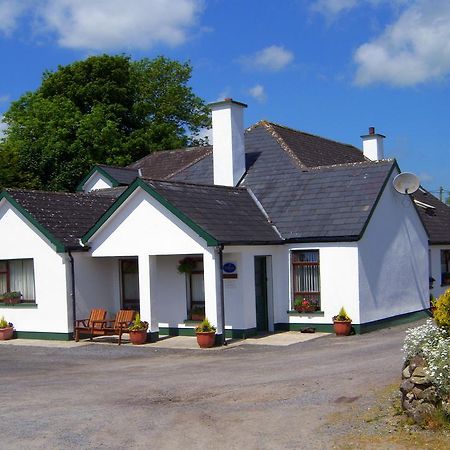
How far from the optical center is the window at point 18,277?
21.9 meters

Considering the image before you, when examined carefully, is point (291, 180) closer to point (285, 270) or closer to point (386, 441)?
point (285, 270)

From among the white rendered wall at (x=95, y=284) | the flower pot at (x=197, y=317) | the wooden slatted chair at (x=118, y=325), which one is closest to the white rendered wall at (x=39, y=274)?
the white rendered wall at (x=95, y=284)

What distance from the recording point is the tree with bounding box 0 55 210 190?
40438 millimetres

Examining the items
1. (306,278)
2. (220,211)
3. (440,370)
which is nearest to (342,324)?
(306,278)

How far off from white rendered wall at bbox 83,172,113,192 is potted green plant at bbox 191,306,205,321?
11.5m

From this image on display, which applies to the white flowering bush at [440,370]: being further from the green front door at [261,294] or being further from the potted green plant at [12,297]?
the potted green plant at [12,297]

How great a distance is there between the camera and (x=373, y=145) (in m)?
33.3

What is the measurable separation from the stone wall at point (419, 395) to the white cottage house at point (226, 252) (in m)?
9.22

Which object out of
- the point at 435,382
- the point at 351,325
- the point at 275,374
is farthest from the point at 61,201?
the point at 435,382

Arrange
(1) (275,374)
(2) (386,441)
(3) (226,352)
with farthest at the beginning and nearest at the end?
1. (3) (226,352)
2. (1) (275,374)
3. (2) (386,441)

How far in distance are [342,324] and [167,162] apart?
17.4 metres

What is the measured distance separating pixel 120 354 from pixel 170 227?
3693 millimetres

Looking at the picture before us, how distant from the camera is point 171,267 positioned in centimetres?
2130

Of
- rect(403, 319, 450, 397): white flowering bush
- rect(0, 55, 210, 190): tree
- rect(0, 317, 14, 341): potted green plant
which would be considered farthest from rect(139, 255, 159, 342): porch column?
rect(0, 55, 210, 190): tree
